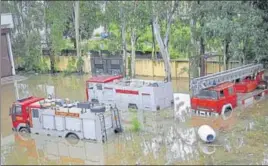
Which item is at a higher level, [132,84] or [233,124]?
[132,84]

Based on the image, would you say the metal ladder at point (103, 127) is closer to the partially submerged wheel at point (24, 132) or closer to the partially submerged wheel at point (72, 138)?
the partially submerged wheel at point (72, 138)

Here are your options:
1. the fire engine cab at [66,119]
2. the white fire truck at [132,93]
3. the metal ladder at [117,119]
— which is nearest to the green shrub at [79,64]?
the white fire truck at [132,93]

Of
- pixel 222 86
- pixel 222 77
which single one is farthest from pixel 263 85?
pixel 222 86

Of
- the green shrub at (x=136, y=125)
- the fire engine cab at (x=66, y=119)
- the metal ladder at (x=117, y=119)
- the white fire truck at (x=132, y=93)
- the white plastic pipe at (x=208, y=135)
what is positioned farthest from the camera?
the white fire truck at (x=132, y=93)

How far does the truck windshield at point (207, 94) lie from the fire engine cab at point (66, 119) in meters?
3.60

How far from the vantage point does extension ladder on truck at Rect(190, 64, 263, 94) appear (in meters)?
16.5

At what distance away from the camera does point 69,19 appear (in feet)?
86.3

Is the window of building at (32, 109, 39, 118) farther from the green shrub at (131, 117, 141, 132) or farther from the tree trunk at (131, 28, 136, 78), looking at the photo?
the tree trunk at (131, 28, 136, 78)

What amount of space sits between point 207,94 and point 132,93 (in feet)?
9.55

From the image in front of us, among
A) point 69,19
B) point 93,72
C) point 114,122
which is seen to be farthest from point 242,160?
point 69,19

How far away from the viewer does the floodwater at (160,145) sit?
12250 millimetres

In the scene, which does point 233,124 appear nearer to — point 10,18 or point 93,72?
point 93,72

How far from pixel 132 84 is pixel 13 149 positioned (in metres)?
5.85

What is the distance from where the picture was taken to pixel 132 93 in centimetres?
1730
